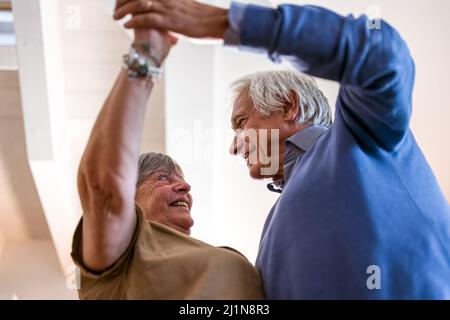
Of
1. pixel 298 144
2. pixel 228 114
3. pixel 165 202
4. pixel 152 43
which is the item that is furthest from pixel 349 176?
pixel 228 114

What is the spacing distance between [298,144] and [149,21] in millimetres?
426

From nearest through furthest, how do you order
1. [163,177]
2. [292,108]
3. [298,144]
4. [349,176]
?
[349,176] < [298,144] < [292,108] < [163,177]

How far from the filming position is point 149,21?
1069 millimetres

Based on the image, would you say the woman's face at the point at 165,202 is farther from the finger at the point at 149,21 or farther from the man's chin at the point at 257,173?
the finger at the point at 149,21

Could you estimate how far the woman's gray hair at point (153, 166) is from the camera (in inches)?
64.1

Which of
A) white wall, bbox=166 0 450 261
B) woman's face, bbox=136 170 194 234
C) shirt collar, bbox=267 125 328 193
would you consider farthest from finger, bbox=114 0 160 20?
white wall, bbox=166 0 450 261

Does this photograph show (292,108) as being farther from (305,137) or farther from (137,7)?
(137,7)

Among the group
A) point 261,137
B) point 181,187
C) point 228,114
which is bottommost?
point 228,114

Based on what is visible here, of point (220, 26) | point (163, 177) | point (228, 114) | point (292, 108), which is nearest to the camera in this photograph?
point (220, 26)

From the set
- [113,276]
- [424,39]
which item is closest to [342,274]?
[113,276]

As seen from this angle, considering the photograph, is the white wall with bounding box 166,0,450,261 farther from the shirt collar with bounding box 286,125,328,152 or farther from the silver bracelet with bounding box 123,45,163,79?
the silver bracelet with bounding box 123,45,163,79

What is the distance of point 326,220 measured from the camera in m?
1.13

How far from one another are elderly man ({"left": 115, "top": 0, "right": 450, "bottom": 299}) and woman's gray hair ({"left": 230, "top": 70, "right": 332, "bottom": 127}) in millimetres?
262
